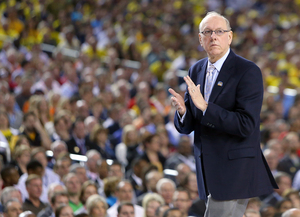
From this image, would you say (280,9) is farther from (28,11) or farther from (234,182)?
(234,182)

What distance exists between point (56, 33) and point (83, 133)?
4.81 metres

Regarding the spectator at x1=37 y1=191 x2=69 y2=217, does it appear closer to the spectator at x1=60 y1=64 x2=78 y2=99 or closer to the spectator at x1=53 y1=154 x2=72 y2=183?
the spectator at x1=53 y1=154 x2=72 y2=183

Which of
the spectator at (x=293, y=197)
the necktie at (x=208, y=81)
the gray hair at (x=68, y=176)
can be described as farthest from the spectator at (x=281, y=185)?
the necktie at (x=208, y=81)

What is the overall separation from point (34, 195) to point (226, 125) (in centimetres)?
331

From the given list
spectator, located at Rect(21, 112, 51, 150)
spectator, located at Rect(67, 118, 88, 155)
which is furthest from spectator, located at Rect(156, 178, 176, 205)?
spectator, located at Rect(21, 112, 51, 150)

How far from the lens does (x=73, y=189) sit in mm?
5160

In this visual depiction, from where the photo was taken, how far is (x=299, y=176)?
638 cm

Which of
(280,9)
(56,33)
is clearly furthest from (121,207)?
(280,9)

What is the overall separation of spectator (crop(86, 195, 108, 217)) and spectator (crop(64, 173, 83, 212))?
37 cm

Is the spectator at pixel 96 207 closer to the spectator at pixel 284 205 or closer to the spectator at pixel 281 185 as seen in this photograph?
the spectator at pixel 284 205

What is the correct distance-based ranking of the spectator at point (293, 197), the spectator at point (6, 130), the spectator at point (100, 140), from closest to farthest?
the spectator at point (293, 197)
the spectator at point (6, 130)
the spectator at point (100, 140)

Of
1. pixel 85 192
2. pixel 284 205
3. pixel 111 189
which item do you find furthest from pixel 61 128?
pixel 284 205

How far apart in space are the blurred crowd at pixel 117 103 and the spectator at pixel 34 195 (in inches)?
0.5

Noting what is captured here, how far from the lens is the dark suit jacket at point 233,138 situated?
2.15m
